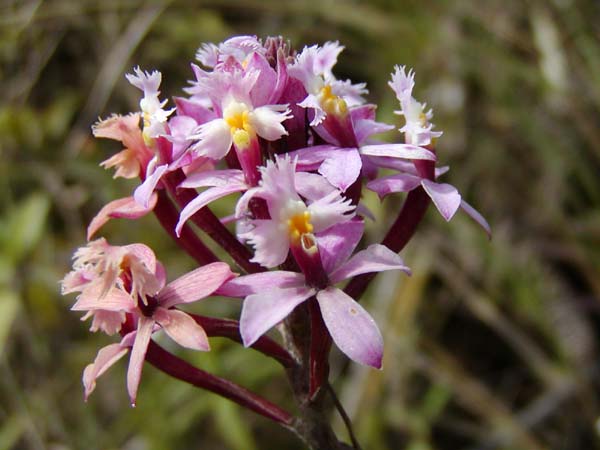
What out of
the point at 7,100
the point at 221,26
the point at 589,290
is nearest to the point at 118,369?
the point at 7,100

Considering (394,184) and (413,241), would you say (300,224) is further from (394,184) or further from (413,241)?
(413,241)

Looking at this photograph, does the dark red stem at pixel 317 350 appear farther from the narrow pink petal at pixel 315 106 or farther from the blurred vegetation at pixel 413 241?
the blurred vegetation at pixel 413 241

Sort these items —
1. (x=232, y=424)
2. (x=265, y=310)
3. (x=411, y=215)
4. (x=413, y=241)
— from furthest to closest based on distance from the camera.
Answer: (x=413, y=241) → (x=232, y=424) → (x=411, y=215) → (x=265, y=310)

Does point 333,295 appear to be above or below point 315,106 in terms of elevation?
below

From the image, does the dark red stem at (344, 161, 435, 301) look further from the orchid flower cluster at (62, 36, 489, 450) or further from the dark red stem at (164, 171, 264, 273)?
the dark red stem at (164, 171, 264, 273)

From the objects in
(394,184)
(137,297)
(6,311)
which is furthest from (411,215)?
(6,311)

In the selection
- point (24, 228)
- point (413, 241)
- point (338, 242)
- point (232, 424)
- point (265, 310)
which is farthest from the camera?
point (413, 241)
